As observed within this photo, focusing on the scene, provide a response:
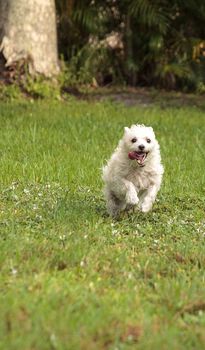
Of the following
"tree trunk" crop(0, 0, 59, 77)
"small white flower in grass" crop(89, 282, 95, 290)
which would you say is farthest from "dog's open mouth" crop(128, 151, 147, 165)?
"tree trunk" crop(0, 0, 59, 77)

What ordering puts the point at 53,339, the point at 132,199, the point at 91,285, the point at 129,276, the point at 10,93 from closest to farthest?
the point at 53,339 → the point at 91,285 → the point at 129,276 → the point at 132,199 → the point at 10,93

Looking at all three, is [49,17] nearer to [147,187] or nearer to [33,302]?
[147,187]

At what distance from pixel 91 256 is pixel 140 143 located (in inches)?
62.9

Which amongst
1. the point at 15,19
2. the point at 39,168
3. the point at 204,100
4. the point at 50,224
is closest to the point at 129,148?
the point at 50,224

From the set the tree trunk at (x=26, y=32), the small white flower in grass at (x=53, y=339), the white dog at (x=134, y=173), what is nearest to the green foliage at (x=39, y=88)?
the tree trunk at (x=26, y=32)

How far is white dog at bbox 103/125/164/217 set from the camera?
6.92 m

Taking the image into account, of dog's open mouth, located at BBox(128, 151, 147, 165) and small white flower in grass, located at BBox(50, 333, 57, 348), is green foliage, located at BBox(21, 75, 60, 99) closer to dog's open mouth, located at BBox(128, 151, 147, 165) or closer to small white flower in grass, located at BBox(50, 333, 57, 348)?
dog's open mouth, located at BBox(128, 151, 147, 165)

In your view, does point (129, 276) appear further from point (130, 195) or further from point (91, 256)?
point (130, 195)

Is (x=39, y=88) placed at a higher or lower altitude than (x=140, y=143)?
lower

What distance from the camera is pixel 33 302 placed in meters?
4.41

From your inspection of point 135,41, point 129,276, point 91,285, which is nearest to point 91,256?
point 129,276

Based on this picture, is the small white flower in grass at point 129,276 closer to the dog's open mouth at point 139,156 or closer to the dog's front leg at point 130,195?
the dog's front leg at point 130,195

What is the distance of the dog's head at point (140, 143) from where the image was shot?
688 cm

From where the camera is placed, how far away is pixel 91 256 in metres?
5.52
